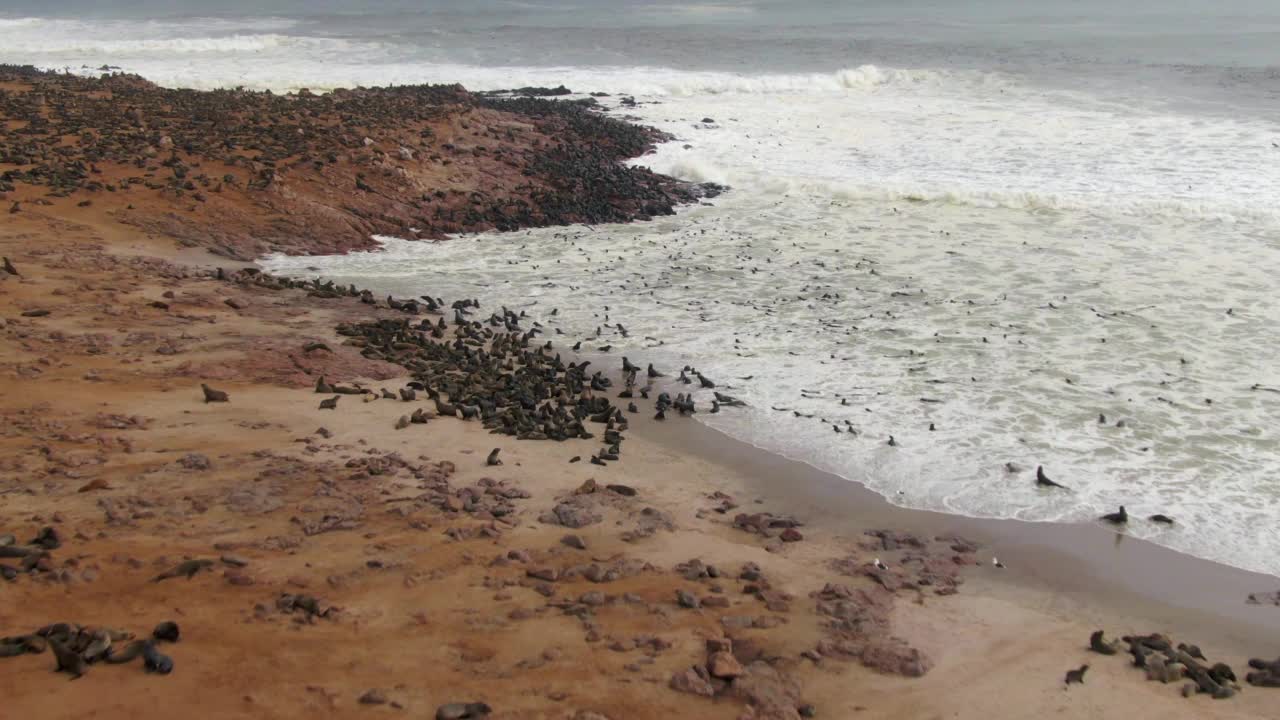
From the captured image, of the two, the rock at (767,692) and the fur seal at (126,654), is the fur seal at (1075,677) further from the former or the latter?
the fur seal at (126,654)

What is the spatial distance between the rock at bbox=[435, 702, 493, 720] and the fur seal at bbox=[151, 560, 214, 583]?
1719 mm

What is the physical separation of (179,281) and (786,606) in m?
8.59

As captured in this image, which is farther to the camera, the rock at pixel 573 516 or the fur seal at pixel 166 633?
the rock at pixel 573 516

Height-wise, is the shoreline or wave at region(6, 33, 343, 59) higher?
wave at region(6, 33, 343, 59)

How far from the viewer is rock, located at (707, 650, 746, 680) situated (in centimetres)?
476

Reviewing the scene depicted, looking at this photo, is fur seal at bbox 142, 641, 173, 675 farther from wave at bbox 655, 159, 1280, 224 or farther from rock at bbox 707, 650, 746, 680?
wave at bbox 655, 159, 1280, 224

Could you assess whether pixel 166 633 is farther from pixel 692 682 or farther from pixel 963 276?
pixel 963 276

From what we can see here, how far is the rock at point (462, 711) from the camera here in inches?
166

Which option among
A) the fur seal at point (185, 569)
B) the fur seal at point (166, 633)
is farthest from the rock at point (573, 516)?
the fur seal at point (166, 633)

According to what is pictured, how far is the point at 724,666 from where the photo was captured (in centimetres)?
478

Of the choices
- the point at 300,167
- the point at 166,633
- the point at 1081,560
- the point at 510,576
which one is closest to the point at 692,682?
the point at 510,576

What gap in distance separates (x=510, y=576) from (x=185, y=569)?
1.71 meters

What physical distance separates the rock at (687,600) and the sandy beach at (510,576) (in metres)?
0.01

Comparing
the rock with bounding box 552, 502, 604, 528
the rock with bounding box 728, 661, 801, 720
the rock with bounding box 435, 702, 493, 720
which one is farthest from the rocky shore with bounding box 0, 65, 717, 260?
the rock with bounding box 728, 661, 801, 720
